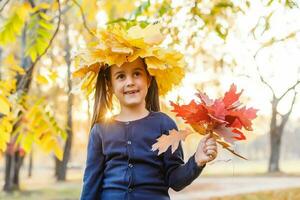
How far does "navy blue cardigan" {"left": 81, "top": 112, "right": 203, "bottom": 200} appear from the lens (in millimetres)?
2004

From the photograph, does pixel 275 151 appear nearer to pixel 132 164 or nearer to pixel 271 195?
pixel 271 195

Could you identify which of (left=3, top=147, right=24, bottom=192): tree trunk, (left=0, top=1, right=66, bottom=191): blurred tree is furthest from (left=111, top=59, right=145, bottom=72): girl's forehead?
(left=3, top=147, right=24, bottom=192): tree trunk

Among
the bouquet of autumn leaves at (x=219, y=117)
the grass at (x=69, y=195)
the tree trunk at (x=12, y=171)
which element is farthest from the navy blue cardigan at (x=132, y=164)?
the tree trunk at (x=12, y=171)

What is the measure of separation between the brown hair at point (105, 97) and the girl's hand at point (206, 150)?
0.52 metres

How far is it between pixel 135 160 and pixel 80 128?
13190 mm

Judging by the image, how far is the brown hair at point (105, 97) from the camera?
222cm

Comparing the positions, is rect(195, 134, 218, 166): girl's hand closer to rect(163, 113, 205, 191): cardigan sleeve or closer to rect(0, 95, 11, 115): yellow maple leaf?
rect(163, 113, 205, 191): cardigan sleeve

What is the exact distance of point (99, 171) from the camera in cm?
211

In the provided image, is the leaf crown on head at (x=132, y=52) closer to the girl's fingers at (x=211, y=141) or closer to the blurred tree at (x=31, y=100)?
the girl's fingers at (x=211, y=141)

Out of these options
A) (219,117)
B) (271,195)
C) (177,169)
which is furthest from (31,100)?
(271,195)

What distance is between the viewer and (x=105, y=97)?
88.4 inches

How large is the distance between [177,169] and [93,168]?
1.16ft

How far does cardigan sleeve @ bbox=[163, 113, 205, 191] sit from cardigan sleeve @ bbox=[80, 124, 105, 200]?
274 millimetres

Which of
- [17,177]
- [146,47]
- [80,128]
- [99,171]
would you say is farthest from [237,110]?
[80,128]
